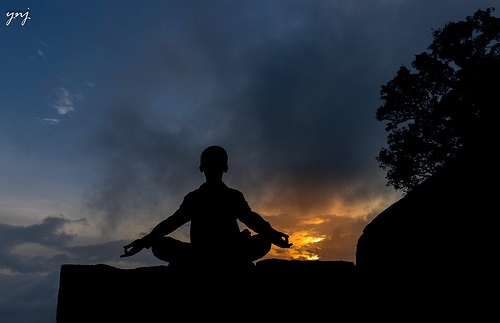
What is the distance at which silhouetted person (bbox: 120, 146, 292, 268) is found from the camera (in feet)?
15.5

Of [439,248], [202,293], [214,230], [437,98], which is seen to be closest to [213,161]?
[214,230]

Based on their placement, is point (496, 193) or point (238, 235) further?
point (238, 235)

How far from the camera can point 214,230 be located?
4.87 meters

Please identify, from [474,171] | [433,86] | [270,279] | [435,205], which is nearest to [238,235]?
[270,279]

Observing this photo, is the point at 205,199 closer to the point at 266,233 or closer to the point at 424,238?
the point at 266,233

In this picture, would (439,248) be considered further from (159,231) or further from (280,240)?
(159,231)

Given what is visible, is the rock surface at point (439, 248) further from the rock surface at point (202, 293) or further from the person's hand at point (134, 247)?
the person's hand at point (134, 247)

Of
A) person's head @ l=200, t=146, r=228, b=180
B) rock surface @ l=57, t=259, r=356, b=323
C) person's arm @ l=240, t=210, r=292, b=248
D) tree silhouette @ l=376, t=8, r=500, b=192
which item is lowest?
rock surface @ l=57, t=259, r=356, b=323

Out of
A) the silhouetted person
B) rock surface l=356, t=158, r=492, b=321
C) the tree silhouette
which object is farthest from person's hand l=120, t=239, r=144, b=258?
the tree silhouette

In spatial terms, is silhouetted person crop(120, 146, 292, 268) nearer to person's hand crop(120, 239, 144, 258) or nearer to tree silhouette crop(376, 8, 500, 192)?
person's hand crop(120, 239, 144, 258)

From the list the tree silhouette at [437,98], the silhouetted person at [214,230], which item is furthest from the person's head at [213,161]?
the tree silhouette at [437,98]

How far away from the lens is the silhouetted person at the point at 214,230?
4.73m

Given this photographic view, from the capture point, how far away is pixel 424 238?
4395 mm

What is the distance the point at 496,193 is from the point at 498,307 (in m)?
1.00
